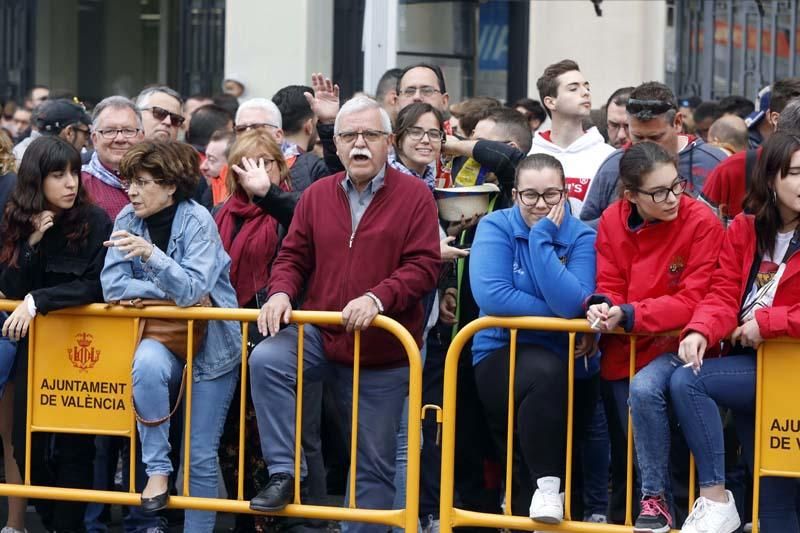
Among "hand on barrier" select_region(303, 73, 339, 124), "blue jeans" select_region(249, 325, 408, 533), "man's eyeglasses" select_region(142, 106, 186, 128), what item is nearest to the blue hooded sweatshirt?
"blue jeans" select_region(249, 325, 408, 533)

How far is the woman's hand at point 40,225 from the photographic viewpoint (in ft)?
22.4

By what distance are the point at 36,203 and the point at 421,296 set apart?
6.07 feet

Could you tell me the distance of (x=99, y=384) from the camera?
6.75 metres

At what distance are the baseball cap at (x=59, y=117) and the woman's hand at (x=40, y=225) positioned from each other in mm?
1818

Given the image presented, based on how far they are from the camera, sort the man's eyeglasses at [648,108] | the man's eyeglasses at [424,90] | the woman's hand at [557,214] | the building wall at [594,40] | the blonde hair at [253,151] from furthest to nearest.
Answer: the building wall at [594,40] < the man's eyeglasses at [424,90] < the man's eyeglasses at [648,108] < the blonde hair at [253,151] < the woman's hand at [557,214]

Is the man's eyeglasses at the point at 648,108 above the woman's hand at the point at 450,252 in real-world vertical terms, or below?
above

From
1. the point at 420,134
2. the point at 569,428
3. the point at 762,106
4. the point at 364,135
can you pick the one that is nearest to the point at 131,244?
the point at 364,135

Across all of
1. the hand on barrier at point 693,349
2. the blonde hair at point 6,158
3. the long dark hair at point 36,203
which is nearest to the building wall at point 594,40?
the blonde hair at point 6,158

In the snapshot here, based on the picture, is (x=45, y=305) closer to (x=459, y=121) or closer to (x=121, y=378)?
(x=121, y=378)

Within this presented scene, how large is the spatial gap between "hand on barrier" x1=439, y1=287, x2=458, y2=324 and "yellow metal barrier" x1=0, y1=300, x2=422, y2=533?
0.93 meters

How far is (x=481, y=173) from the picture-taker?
7.47m

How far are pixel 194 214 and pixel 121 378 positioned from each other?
0.81 m

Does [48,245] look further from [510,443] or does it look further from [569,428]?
[569,428]

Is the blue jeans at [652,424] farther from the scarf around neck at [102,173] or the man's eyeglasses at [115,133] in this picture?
the man's eyeglasses at [115,133]
